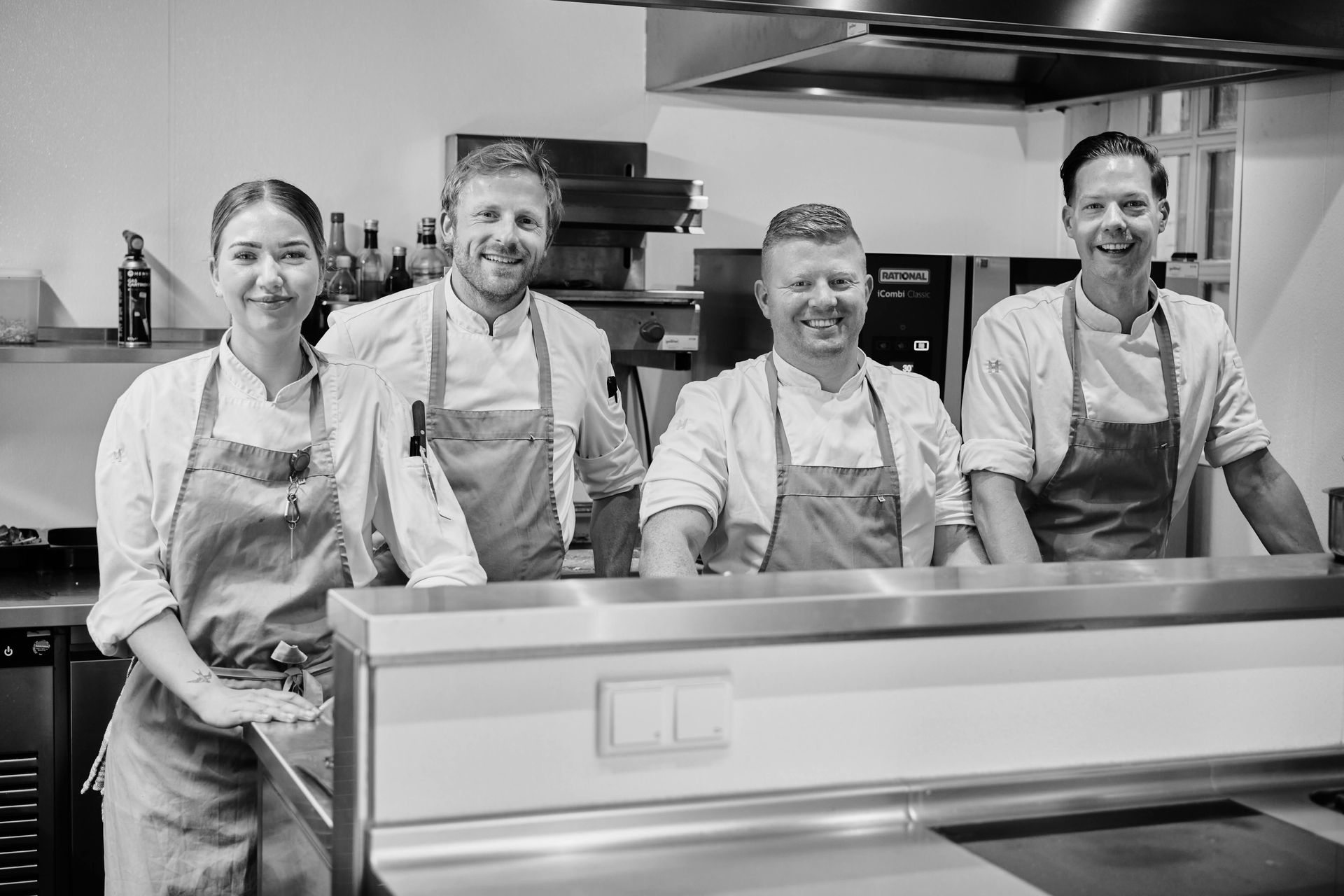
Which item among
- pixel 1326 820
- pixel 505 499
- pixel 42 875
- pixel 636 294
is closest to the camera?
pixel 1326 820

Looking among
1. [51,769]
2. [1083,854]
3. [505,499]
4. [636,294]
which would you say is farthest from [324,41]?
[1083,854]

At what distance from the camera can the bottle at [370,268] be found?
12.1 ft

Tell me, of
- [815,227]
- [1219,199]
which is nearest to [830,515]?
[815,227]

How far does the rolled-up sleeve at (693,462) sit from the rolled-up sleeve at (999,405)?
0.47m

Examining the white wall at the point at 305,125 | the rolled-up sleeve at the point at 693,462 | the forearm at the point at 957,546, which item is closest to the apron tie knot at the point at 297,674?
the rolled-up sleeve at the point at 693,462

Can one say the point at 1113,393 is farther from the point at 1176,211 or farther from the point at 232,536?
the point at 1176,211

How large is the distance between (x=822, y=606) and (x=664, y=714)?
0.20 m

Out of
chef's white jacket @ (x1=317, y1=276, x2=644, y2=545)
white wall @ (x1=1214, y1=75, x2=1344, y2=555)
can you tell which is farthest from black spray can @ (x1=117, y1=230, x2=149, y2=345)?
white wall @ (x1=1214, y1=75, x2=1344, y2=555)

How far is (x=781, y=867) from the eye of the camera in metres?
1.44

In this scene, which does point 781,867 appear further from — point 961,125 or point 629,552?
point 961,125

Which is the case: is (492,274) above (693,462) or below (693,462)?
above

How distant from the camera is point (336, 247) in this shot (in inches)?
146

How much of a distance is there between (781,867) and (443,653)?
0.40 metres

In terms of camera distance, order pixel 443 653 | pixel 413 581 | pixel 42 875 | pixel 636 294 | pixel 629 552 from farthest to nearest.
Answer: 1. pixel 636 294
2. pixel 42 875
3. pixel 629 552
4. pixel 413 581
5. pixel 443 653
